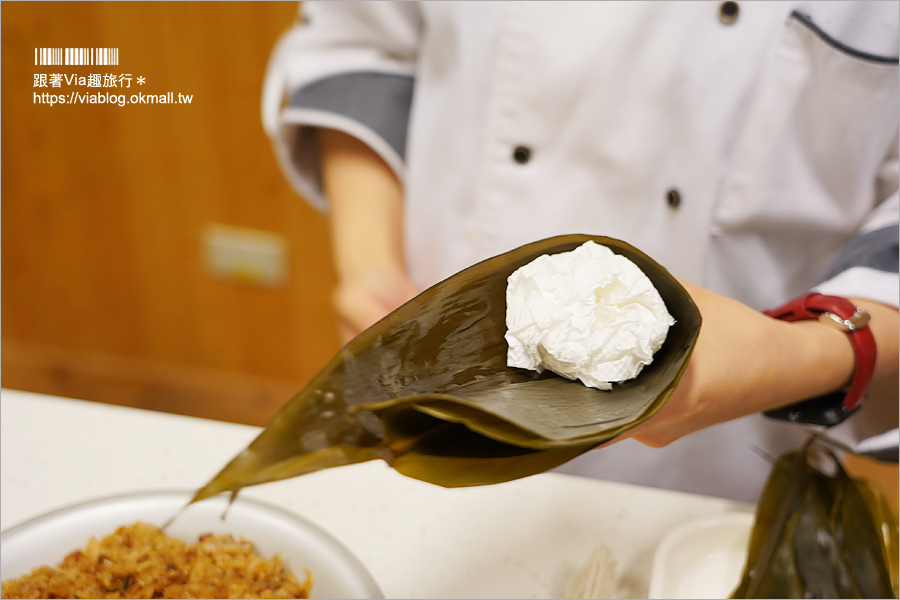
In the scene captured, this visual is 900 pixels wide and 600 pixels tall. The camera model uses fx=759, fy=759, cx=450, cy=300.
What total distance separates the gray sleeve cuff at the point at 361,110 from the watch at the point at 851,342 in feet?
1.39

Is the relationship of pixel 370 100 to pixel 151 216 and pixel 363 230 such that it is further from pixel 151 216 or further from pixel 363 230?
pixel 151 216

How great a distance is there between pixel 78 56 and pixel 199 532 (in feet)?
3.19

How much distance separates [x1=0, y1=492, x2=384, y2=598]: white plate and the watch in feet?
1.08

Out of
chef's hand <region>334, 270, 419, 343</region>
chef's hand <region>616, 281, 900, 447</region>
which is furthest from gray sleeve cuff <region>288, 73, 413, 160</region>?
chef's hand <region>616, 281, 900, 447</region>

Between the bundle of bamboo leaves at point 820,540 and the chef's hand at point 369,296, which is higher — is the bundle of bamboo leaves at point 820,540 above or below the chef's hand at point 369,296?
below

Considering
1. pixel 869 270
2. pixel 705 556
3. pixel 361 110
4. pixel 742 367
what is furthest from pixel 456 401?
pixel 361 110

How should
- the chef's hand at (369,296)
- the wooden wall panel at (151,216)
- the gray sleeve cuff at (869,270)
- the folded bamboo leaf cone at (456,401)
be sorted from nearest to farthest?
the folded bamboo leaf cone at (456,401) < the gray sleeve cuff at (869,270) < the chef's hand at (369,296) < the wooden wall panel at (151,216)

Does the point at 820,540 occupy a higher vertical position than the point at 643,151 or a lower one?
lower

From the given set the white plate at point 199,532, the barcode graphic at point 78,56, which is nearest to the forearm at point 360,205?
the white plate at point 199,532

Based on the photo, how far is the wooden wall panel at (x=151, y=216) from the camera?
143 centimetres

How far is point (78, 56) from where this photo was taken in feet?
3.89

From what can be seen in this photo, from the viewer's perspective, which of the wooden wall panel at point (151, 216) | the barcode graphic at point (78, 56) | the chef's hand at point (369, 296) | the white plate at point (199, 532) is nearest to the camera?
the white plate at point (199, 532)

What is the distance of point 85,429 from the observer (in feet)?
2.14

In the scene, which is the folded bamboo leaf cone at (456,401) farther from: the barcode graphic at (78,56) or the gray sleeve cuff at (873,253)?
the barcode graphic at (78,56)
